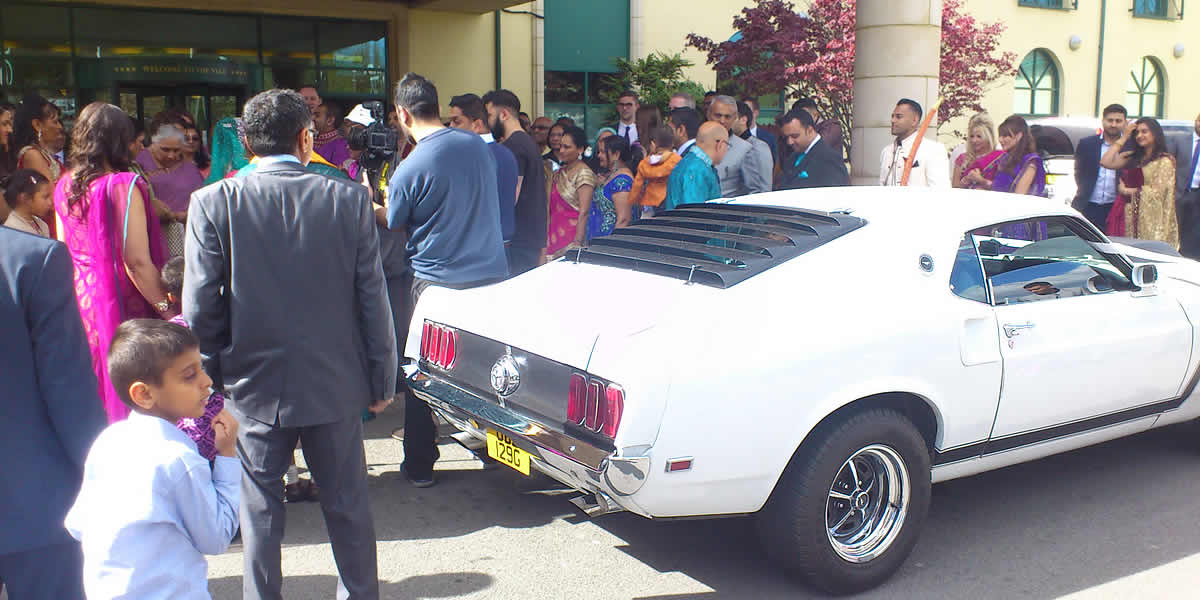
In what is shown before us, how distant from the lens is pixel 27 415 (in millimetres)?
2516

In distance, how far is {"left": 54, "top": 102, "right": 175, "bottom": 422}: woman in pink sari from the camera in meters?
4.11

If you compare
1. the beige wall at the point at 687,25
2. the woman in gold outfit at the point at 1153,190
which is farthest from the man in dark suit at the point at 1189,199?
the beige wall at the point at 687,25

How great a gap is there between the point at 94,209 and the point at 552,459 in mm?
2182

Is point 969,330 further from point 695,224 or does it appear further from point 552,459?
point 552,459

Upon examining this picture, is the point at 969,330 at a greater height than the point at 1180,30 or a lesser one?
lesser

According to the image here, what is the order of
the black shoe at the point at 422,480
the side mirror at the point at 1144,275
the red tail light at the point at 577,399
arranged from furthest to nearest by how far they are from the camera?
the black shoe at the point at 422,480
the side mirror at the point at 1144,275
the red tail light at the point at 577,399

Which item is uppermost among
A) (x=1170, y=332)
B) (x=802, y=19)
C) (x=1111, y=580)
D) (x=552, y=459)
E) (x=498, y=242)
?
(x=802, y=19)

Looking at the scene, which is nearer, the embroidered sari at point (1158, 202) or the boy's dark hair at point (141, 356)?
the boy's dark hair at point (141, 356)

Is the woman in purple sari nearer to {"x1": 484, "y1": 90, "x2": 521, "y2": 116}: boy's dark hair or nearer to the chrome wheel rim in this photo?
{"x1": 484, "y1": 90, "x2": 521, "y2": 116}: boy's dark hair

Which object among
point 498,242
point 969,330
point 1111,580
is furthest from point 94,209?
point 1111,580

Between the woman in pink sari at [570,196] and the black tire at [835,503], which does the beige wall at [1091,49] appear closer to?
the woman in pink sari at [570,196]

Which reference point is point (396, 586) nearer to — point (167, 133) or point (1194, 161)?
point (167, 133)

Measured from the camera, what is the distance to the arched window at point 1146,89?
26031 millimetres

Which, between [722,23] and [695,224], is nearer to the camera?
[695,224]
